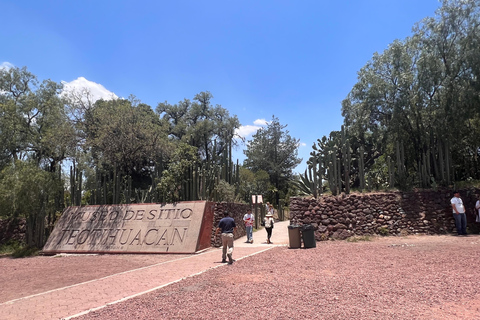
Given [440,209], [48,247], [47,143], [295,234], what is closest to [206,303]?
[295,234]

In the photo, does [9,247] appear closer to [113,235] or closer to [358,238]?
[113,235]

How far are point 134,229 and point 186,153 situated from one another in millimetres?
5855

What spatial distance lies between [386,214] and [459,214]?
2.54 metres

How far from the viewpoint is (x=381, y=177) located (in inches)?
636

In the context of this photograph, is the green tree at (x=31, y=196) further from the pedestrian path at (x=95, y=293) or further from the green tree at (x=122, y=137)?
the pedestrian path at (x=95, y=293)

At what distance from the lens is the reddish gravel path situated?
4648 millimetres

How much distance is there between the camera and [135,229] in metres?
14.2

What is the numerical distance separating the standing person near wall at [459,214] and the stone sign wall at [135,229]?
30.5 ft

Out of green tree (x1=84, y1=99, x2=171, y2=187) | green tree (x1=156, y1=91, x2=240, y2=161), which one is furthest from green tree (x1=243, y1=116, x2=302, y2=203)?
green tree (x1=84, y1=99, x2=171, y2=187)

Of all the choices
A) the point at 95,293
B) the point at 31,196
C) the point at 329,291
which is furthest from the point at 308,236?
the point at 31,196

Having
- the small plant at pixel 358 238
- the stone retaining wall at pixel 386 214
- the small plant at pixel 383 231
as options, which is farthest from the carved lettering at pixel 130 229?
the small plant at pixel 383 231

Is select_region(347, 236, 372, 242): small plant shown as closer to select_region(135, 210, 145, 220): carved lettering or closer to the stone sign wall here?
the stone sign wall

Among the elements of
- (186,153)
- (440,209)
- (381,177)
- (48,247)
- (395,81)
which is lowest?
(48,247)

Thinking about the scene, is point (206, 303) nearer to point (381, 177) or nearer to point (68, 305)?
point (68, 305)
